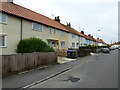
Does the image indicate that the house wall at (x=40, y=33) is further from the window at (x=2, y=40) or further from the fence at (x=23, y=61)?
the fence at (x=23, y=61)

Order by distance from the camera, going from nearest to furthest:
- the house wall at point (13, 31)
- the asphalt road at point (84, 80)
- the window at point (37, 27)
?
the asphalt road at point (84, 80) < the house wall at point (13, 31) < the window at point (37, 27)

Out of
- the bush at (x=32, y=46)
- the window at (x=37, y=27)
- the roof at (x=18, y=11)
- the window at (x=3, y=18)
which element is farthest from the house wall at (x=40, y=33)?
the window at (x=3, y=18)

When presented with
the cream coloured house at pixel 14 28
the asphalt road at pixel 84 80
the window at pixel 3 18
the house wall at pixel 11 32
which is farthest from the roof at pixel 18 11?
the asphalt road at pixel 84 80

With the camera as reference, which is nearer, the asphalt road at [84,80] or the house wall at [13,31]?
the asphalt road at [84,80]

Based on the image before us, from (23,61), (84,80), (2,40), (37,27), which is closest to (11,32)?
(2,40)

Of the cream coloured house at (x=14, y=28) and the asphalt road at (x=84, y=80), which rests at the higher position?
the cream coloured house at (x=14, y=28)

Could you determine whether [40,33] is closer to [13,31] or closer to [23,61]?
[13,31]

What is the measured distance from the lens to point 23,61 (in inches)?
408

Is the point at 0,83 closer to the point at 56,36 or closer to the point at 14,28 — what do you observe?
the point at 14,28

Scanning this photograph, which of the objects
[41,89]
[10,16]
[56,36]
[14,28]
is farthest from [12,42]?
[56,36]

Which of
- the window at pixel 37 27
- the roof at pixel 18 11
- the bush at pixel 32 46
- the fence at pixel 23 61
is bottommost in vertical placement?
the fence at pixel 23 61

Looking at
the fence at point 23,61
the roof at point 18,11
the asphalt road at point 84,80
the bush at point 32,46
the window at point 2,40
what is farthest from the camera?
the roof at point 18,11

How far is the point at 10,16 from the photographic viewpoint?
15.2m

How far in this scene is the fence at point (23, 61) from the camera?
8.69 metres
